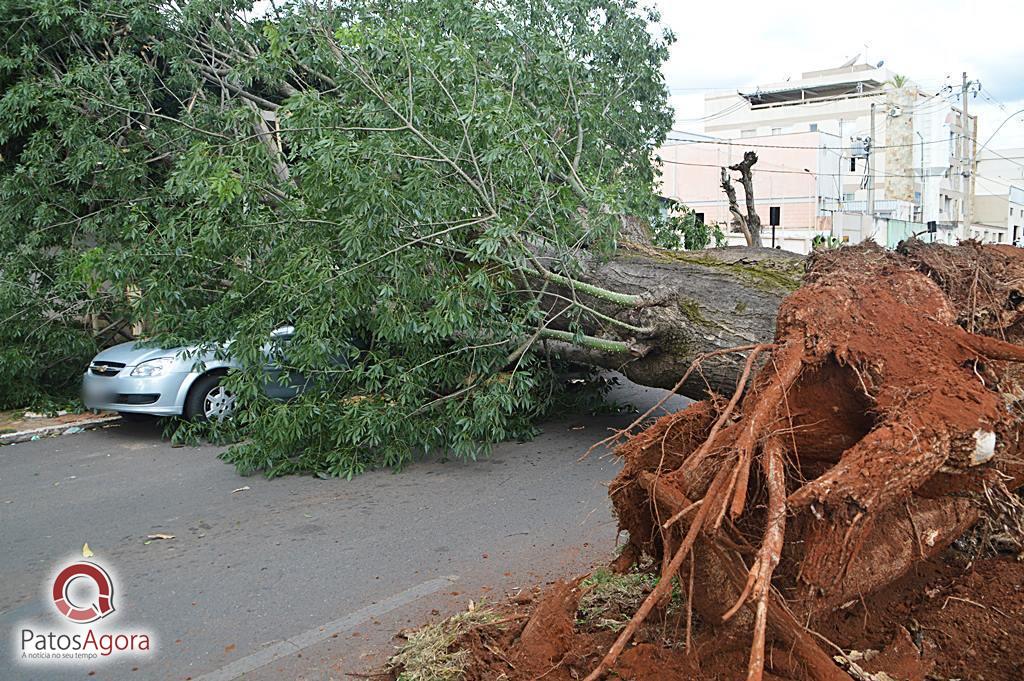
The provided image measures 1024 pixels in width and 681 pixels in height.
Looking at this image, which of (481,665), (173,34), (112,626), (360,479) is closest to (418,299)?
(360,479)

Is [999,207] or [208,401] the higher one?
[208,401]

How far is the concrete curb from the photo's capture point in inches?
356

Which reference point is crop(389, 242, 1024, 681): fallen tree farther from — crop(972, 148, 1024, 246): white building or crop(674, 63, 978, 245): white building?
crop(972, 148, 1024, 246): white building

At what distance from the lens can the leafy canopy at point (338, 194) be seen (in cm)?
684

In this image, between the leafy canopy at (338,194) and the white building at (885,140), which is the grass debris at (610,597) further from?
the white building at (885,140)

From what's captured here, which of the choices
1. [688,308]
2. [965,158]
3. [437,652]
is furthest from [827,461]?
[965,158]

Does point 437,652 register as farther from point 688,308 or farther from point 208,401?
point 208,401

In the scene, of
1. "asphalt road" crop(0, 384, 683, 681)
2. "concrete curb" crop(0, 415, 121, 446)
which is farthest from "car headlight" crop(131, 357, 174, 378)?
"concrete curb" crop(0, 415, 121, 446)

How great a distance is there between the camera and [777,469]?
2.84 m

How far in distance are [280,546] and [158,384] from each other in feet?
13.2

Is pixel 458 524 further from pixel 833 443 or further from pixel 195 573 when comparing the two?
pixel 833 443

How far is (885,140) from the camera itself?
48.5 metres

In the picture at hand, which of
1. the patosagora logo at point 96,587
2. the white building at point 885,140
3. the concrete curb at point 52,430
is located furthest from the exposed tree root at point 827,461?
the white building at point 885,140

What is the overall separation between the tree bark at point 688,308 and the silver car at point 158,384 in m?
3.50
